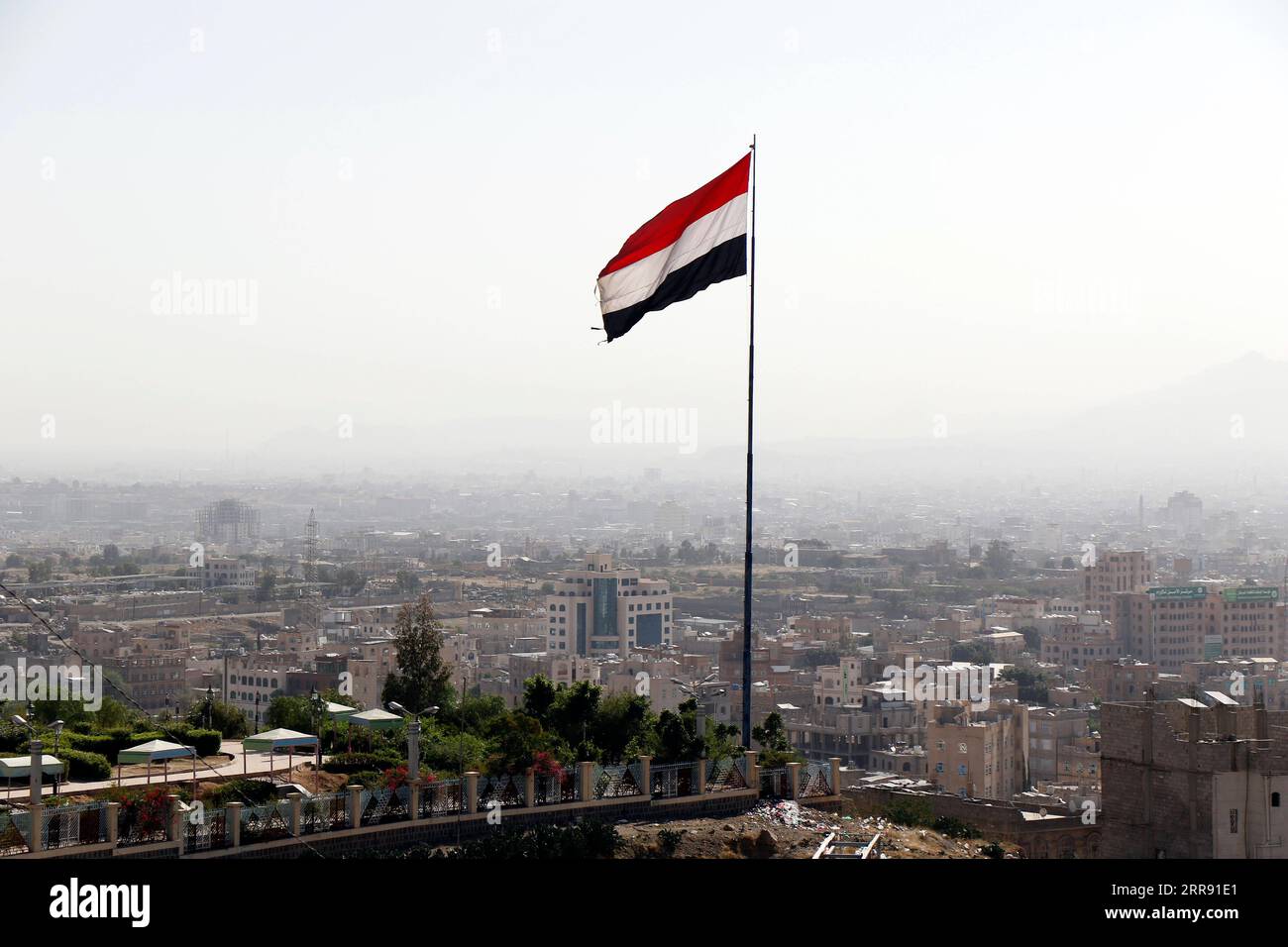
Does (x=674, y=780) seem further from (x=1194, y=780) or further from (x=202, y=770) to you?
(x=1194, y=780)

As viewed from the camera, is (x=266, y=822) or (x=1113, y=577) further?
(x=1113, y=577)

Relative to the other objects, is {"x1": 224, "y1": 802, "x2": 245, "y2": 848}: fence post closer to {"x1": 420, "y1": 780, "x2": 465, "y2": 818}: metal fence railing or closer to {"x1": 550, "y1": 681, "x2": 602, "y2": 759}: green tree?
{"x1": 420, "y1": 780, "x2": 465, "y2": 818}: metal fence railing

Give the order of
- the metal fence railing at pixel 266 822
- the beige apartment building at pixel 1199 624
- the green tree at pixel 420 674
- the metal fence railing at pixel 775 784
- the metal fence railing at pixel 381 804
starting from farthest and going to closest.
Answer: the beige apartment building at pixel 1199 624, the green tree at pixel 420 674, the metal fence railing at pixel 775 784, the metal fence railing at pixel 266 822, the metal fence railing at pixel 381 804

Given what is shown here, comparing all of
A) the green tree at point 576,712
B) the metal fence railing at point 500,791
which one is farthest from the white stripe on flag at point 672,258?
the green tree at point 576,712

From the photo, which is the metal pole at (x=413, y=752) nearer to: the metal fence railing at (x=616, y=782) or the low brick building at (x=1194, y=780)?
the metal fence railing at (x=616, y=782)

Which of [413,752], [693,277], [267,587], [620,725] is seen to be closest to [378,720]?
[620,725]

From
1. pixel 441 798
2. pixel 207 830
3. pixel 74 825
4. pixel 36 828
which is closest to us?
pixel 36 828

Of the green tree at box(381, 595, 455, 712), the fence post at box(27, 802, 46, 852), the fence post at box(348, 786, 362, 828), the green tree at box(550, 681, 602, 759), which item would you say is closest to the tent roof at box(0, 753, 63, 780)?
the fence post at box(27, 802, 46, 852)
